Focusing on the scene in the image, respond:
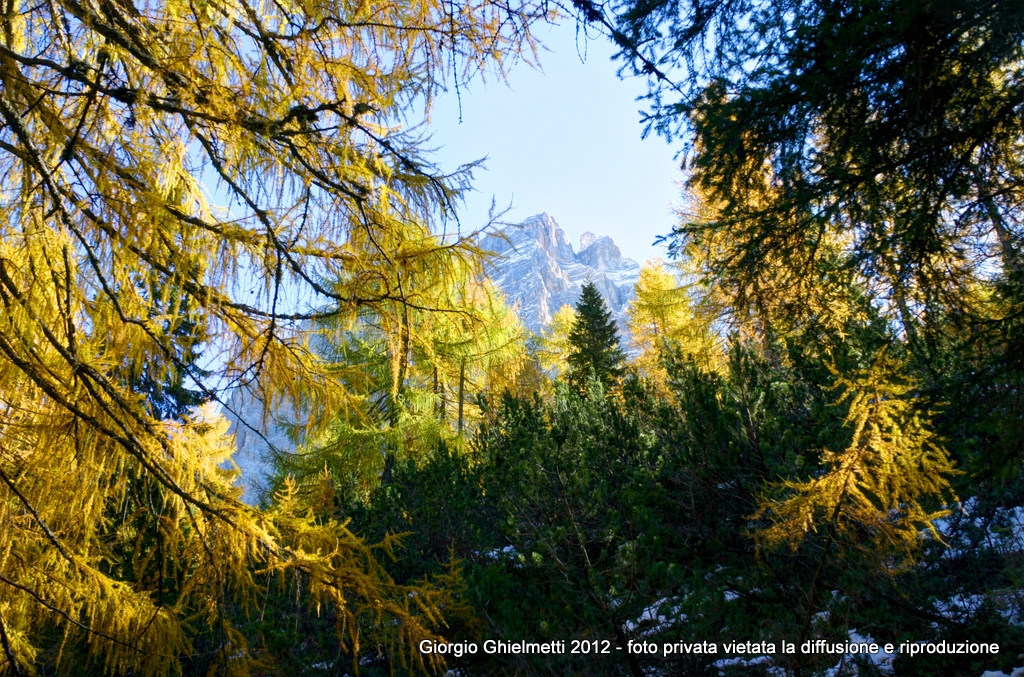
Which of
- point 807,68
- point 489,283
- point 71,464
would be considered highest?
point 807,68

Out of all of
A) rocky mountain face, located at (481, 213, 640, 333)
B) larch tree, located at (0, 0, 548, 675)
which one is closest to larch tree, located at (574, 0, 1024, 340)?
larch tree, located at (0, 0, 548, 675)

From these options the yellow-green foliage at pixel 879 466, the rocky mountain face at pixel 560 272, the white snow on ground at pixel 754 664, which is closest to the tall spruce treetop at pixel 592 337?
the white snow on ground at pixel 754 664

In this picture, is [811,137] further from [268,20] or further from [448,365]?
[268,20]

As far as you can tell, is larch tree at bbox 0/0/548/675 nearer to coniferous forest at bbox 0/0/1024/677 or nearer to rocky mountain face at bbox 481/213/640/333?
coniferous forest at bbox 0/0/1024/677

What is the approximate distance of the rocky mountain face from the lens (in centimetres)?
14500

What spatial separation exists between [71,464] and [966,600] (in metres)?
5.20

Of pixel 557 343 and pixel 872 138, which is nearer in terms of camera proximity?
pixel 872 138

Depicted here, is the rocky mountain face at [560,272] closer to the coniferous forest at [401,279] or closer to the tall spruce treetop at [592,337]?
the tall spruce treetop at [592,337]

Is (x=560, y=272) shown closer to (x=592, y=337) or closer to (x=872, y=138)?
(x=592, y=337)

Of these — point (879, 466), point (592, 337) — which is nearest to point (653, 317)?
point (592, 337)

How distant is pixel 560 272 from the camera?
165 meters

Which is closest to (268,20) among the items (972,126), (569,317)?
(972,126)

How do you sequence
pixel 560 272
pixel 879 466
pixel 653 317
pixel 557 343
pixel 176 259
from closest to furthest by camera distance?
pixel 176 259 < pixel 879 466 < pixel 653 317 < pixel 557 343 < pixel 560 272

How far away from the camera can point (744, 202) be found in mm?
2820
